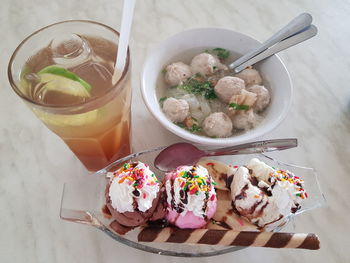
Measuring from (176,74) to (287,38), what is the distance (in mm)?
352

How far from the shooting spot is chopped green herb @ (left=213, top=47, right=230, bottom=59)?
109cm

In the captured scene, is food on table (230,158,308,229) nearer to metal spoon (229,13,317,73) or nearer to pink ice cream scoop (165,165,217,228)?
pink ice cream scoop (165,165,217,228)

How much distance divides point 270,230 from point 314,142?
0.36 meters

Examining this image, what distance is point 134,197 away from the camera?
2.30 feet

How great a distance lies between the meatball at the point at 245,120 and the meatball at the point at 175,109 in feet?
0.49

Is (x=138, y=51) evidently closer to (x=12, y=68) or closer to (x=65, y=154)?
(x=65, y=154)

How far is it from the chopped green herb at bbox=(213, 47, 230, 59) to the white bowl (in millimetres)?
11

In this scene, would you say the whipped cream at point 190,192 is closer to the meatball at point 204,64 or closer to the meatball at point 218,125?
the meatball at point 218,125

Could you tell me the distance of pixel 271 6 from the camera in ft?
4.44

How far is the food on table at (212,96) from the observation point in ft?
3.05

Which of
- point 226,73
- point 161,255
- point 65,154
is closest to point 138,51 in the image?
point 226,73

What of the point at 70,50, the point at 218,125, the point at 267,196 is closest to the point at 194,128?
the point at 218,125

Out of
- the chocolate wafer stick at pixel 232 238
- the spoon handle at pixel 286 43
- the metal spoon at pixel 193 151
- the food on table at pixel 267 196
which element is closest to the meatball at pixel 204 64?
the spoon handle at pixel 286 43

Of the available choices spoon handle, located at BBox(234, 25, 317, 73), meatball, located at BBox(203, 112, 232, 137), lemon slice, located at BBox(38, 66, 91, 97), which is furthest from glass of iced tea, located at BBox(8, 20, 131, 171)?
spoon handle, located at BBox(234, 25, 317, 73)
